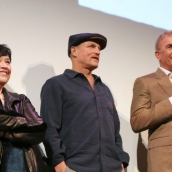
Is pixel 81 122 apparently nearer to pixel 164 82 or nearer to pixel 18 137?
pixel 18 137

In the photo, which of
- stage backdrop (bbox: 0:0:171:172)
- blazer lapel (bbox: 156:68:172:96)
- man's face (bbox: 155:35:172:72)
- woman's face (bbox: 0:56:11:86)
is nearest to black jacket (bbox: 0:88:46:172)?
woman's face (bbox: 0:56:11:86)

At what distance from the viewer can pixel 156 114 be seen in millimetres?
2229

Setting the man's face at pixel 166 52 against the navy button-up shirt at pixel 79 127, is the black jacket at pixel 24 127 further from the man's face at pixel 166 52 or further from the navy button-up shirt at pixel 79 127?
the man's face at pixel 166 52

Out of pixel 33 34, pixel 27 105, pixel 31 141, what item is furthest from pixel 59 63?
pixel 31 141

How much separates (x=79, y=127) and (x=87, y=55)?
0.44 meters

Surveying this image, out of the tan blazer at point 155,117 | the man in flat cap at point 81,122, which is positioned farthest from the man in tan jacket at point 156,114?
the man in flat cap at point 81,122

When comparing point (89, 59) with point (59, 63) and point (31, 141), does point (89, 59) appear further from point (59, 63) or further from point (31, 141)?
point (31, 141)

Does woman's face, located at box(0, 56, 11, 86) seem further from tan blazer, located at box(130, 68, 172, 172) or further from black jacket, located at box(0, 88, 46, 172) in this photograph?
tan blazer, located at box(130, 68, 172, 172)

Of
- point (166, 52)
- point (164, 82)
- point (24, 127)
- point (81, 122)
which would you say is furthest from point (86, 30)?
point (24, 127)

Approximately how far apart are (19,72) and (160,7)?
4.06ft

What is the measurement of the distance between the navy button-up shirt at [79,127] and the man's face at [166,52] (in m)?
0.41

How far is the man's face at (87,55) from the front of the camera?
2.46m

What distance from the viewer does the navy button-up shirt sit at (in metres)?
2.17

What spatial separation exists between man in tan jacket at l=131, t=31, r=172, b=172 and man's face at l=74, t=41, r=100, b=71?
273 mm
